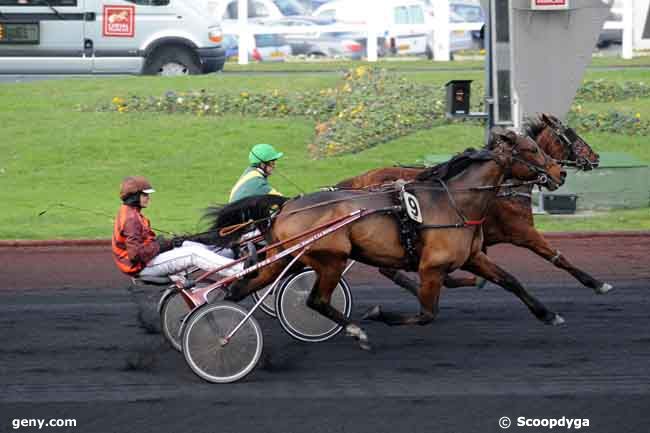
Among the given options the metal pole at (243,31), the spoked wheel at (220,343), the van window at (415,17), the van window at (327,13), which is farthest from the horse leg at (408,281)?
the van window at (327,13)

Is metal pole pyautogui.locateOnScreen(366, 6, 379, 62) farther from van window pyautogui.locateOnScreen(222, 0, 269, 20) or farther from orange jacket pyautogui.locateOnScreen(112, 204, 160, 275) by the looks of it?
orange jacket pyautogui.locateOnScreen(112, 204, 160, 275)

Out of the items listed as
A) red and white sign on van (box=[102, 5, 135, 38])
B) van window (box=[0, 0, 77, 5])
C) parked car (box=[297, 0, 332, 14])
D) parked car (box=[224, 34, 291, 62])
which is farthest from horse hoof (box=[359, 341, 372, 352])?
parked car (box=[297, 0, 332, 14])

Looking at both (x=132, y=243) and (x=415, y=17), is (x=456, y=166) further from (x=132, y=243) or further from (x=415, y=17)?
(x=415, y=17)

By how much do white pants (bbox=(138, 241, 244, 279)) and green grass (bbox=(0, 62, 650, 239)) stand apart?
225 inches

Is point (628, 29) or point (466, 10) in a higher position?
point (466, 10)

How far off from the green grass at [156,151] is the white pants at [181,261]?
225 inches

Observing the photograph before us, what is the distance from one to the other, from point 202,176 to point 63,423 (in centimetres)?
1039

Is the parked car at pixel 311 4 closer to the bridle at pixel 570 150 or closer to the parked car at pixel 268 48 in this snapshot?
the parked car at pixel 268 48

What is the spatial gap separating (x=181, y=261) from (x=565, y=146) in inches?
142

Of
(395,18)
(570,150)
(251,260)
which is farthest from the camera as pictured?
(395,18)

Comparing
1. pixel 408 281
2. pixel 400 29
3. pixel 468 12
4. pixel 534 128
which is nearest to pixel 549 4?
pixel 534 128

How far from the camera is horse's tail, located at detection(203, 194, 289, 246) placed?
30.0 feet

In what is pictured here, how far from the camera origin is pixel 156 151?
18.5 meters

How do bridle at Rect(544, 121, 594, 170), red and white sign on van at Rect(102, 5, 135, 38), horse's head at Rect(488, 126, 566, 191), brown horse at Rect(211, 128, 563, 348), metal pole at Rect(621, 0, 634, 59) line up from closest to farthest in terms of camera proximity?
brown horse at Rect(211, 128, 563, 348) < horse's head at Rect(488, 126, 566, 191) < bridle at Rect(544, 121, 594, 170) < red and white sign on van at Rect(102, 5, 135, 38) < metal pole at Rect(621, 0, 634, 59)
